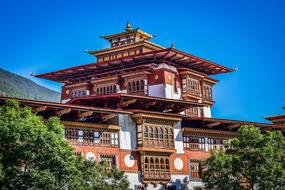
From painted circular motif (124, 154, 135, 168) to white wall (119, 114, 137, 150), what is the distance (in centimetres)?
65

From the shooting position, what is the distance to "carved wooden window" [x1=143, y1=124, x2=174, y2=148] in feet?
126

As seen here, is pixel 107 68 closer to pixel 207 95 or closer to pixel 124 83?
pixel 124 83

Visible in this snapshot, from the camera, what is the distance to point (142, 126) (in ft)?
125

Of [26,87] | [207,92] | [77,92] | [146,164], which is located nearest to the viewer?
[146,164]

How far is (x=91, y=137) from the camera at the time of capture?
35.4 meters

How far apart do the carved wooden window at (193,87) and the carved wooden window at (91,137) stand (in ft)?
59.5

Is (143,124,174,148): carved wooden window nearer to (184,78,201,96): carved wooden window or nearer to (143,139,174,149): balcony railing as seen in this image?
(143,139,174,149): balcony railing

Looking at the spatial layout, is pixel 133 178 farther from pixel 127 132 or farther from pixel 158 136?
pixel 158 136

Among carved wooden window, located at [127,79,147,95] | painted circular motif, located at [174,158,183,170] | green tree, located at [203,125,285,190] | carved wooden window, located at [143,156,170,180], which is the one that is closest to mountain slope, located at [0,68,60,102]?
carved wooden window, located at [127,79,147,95]

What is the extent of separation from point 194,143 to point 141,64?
1320 centimetres

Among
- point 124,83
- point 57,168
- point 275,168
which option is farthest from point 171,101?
point 57,168

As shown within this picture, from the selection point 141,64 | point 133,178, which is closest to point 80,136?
point 133,178

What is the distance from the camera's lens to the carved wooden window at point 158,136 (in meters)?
38.3

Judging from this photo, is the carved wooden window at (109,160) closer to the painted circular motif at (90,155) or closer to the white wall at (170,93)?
the painted circular motif at (90,155)
